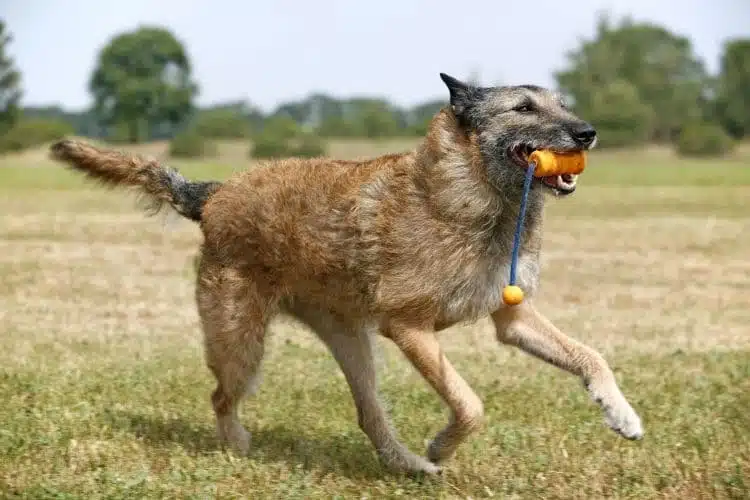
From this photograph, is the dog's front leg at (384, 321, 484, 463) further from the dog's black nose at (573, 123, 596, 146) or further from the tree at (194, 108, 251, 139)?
the tree at (194, 108, 251, 139)

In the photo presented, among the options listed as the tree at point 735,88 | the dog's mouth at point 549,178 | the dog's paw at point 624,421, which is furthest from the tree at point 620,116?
the dog's paw at point 624,421

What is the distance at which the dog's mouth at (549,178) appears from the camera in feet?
20.3

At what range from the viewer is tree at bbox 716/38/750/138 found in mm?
92062

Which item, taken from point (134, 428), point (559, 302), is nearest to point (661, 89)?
point (559, 302)

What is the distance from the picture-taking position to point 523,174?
6359 millimetres

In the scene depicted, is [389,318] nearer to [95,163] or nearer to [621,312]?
[95,163]

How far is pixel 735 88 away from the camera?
101562 mm

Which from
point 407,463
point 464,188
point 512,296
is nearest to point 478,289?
point 512,296

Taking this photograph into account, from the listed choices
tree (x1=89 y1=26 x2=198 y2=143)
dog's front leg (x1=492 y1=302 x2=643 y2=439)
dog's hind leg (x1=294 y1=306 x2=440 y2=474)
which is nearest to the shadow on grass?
dog's hind leg (x1=294 y1=306 x2=440 y2=474)

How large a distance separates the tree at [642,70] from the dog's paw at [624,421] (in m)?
94.2

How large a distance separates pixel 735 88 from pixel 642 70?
11.3 meters

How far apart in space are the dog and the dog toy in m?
0.05

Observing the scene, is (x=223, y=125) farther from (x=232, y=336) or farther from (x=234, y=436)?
(x=232, y=336)

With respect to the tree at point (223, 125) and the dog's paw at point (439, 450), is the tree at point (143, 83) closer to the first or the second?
the tree at point (223, 125)
